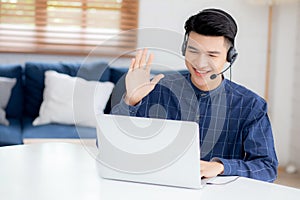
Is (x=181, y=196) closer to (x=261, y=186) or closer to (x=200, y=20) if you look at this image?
(x=261, y=186)

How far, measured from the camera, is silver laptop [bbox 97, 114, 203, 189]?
4.77ft

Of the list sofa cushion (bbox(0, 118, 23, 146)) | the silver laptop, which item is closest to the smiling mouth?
the silver laptop

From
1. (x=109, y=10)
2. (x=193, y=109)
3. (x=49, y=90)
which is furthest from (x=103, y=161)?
(x=109, y=10)

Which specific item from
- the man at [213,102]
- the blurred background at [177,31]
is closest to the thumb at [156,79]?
the man at [213,102]

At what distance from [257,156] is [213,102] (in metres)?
0.25

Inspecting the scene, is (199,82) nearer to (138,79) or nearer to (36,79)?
(138,79)

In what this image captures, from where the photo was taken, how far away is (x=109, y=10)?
4.17 meters

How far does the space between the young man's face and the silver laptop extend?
0.33m

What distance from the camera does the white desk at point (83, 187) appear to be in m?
1.41

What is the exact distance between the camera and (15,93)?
3.84 metres

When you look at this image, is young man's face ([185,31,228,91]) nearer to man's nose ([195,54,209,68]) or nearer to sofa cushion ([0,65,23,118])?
man's nose ([195,54,209,68])

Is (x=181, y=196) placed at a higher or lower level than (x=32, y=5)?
lower

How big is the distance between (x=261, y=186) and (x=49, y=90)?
2.45 metres

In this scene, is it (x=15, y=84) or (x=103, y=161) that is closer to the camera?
(x=103, y=161)
